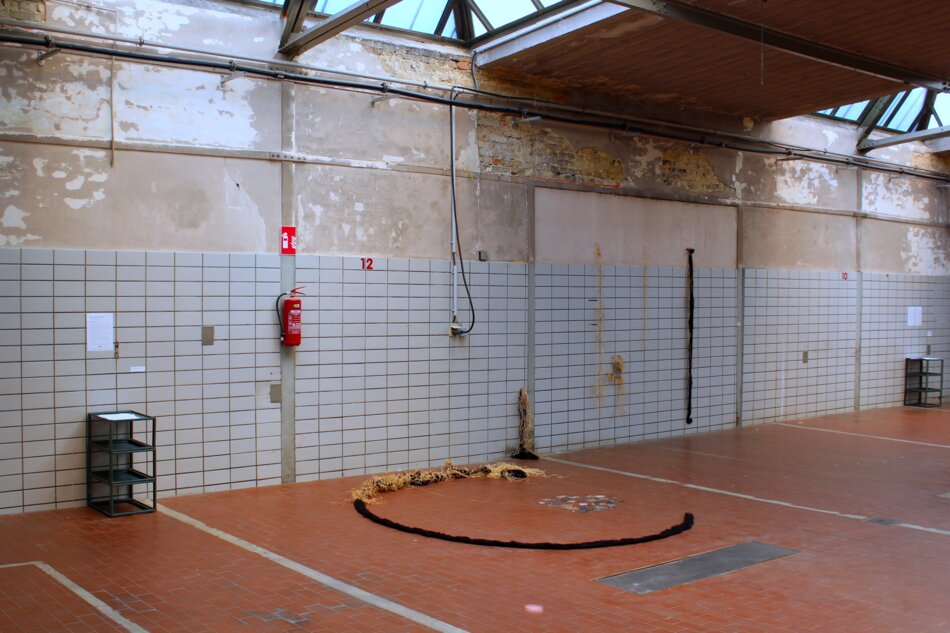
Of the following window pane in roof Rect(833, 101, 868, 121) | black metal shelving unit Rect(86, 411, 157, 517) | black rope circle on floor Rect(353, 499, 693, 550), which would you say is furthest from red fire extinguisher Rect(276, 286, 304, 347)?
window pane in roof Rect(833, 101, 868, 121)

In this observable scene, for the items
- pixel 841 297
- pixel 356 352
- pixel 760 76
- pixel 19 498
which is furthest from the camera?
pixel 841 297

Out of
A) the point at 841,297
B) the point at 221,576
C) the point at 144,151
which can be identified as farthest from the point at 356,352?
Answer: the point at 841,297

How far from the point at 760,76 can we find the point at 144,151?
6.35 m

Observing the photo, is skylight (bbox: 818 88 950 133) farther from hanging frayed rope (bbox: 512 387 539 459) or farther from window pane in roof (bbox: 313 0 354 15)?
window pane in roof (bbox: 313 0 354 15)

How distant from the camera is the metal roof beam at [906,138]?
11406mm

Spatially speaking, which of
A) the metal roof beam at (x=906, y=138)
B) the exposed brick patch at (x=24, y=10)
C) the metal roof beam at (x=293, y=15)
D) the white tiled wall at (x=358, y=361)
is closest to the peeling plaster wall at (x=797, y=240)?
the white tiled wall at (x=358, y=361)

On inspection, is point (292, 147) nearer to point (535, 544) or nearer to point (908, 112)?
point (535, 544)

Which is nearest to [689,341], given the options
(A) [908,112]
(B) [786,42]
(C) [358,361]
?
(B) [786,42]

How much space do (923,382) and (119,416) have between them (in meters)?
12.7

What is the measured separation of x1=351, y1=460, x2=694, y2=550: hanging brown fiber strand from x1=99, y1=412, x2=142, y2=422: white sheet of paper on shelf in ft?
6.09

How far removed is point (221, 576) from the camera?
5.11 m

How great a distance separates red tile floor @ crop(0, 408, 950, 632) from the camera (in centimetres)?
452

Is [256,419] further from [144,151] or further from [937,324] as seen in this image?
[937,324]

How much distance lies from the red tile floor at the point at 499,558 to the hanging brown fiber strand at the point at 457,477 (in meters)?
0.09
